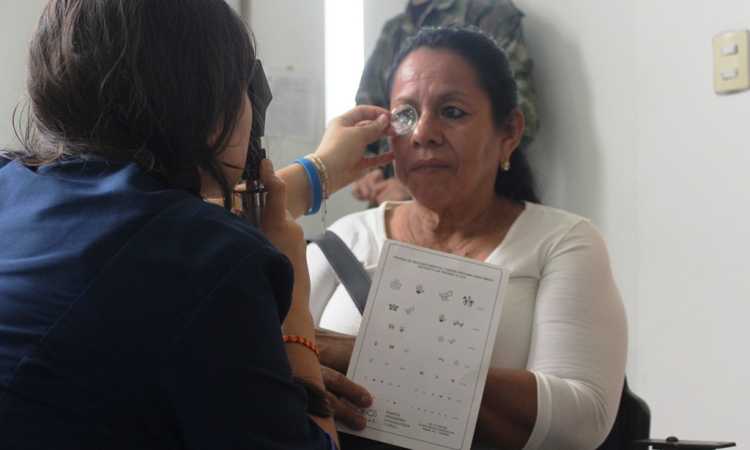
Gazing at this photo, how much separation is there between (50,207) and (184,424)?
0.25m

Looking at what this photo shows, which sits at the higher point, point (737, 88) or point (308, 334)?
point (737, 88)

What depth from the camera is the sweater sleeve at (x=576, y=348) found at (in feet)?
3.89

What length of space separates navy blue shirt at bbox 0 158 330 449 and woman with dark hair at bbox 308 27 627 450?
1.60 feet

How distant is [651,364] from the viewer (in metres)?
2.04

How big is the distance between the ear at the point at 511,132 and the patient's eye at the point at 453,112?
0.43 feet

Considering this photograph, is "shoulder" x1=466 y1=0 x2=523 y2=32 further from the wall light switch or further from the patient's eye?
the patient's eye

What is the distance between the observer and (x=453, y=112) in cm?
154

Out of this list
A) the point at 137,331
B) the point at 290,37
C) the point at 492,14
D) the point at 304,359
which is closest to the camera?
the point at 137,331

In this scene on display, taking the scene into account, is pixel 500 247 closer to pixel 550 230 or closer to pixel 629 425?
pixel 550 230

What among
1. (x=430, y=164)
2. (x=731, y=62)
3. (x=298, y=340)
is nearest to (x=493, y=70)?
(x=430, y=164)

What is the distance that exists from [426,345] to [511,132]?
65 cm

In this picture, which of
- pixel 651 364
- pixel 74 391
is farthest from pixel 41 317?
pixel 651 364

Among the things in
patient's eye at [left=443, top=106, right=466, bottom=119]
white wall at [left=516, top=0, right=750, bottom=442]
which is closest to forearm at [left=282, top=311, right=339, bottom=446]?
patient's eye at [left=443, top=106, right=466, bottom=119]

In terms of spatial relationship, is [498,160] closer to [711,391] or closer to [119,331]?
[711,391]
